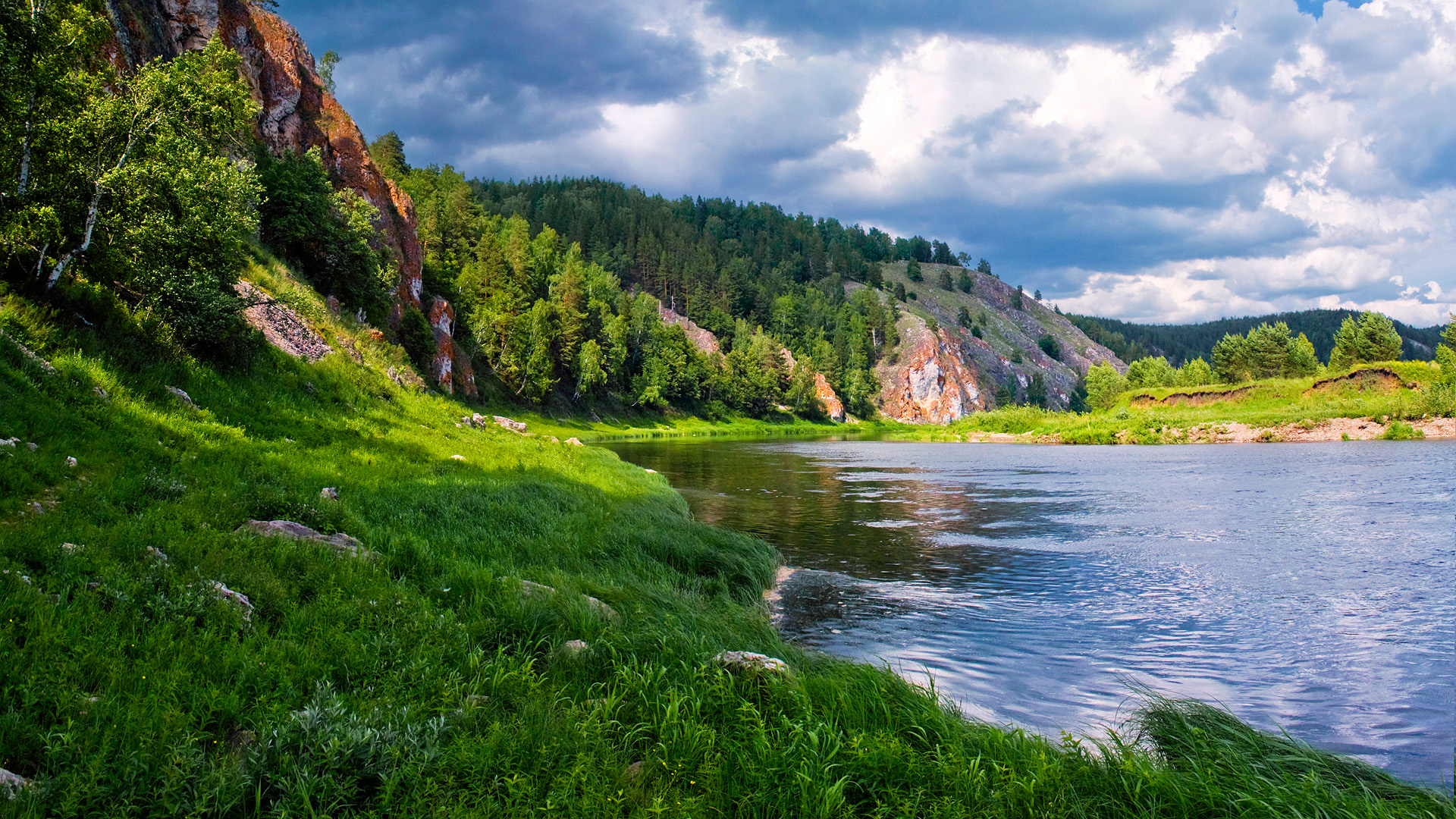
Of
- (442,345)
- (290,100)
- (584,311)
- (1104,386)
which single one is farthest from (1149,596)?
(1104,386)

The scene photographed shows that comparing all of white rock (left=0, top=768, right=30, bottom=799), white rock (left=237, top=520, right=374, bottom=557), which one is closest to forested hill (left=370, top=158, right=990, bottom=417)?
white rock (left=237, top=520, right=374, bottom=557)

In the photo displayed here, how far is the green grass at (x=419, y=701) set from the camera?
506 centimetres

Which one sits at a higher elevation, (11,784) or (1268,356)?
(1268,356)

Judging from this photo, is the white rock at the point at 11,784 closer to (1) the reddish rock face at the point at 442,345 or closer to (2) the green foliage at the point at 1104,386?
(1) the reddish rock face at the point at 442,345

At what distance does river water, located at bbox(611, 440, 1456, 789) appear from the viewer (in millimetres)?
9500

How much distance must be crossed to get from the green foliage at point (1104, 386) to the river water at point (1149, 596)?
412 feet

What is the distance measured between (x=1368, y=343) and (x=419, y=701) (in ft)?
479

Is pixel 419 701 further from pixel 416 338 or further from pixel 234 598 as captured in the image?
pixel 416 338

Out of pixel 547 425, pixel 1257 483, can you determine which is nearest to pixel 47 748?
pixel 1257 483

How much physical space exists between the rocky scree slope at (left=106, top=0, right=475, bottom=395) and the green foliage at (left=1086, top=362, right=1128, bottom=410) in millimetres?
129048

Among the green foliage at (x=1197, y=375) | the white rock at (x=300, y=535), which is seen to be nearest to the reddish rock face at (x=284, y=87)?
the white rock at (x=300, y=535)

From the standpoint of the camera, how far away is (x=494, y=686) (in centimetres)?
680

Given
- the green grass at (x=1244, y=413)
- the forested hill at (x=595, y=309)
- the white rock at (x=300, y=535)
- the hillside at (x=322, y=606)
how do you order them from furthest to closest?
the forested hill at (x=595, y=309) < the green grass at (x=1244, y=413) < the white rock at (x=300, y=535) < the hillside at (x=322, y=606)

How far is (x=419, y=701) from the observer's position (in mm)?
6172
